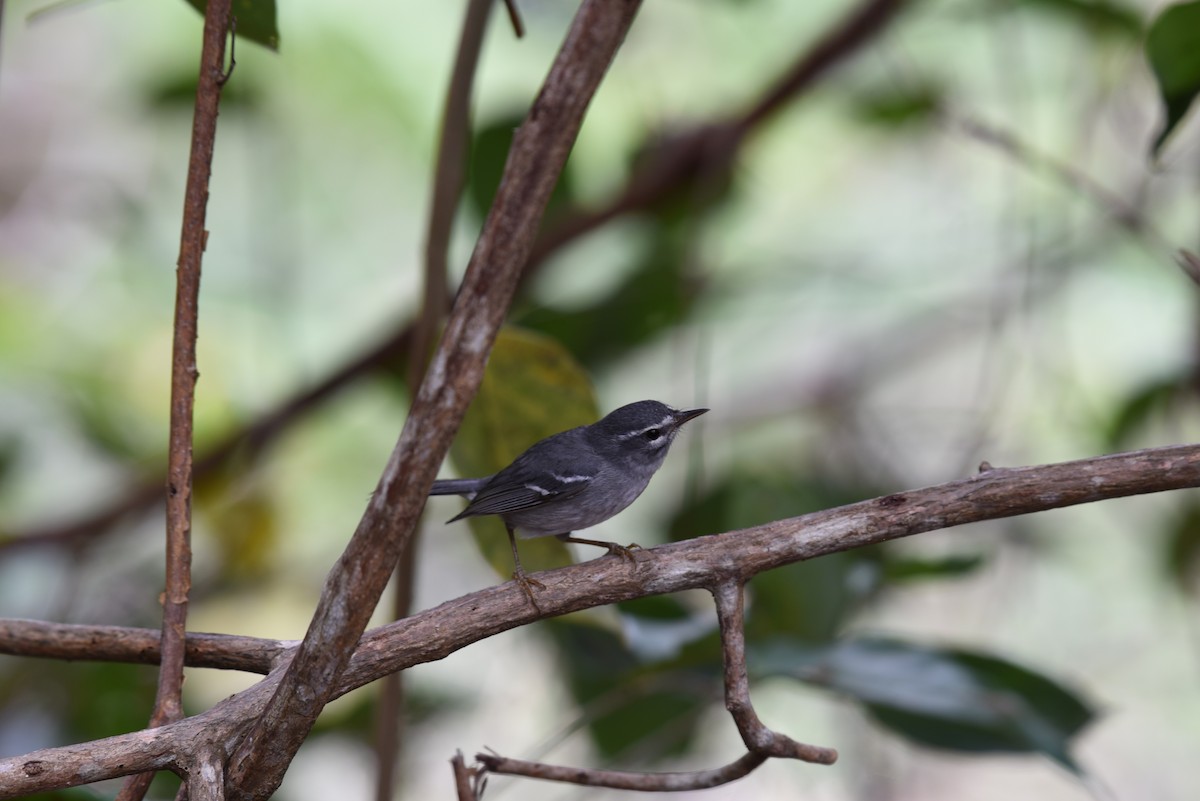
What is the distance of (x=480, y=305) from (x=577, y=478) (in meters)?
1.10

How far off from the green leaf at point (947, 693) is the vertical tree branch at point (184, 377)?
0.80 metres

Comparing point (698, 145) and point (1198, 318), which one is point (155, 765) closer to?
point (698, 145)

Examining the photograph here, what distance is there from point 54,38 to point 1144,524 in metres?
3.92

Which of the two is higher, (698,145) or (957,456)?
(698,145)

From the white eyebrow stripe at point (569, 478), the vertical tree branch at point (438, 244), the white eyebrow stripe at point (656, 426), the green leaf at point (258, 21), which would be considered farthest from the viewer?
the white eyebrow stripe at point (656, 426)

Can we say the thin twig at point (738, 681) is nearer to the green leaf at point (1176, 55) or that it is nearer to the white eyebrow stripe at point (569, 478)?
the white eyebrow stripe at point (569, 478)

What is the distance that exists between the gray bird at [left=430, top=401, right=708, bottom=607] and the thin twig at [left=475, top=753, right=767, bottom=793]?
1.44 feet

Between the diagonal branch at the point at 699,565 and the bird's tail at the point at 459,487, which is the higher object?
the bird's tail at the point at 459,487

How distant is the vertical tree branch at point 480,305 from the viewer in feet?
2.41

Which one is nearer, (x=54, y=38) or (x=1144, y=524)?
(x=1144, y=524)

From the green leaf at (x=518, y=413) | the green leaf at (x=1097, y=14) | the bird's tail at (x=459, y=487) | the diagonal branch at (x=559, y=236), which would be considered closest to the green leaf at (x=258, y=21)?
the green leaf at (x=518, y=413)

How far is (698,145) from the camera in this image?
288 centimetres

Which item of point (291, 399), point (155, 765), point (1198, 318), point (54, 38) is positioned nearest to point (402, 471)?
point (155, 765)

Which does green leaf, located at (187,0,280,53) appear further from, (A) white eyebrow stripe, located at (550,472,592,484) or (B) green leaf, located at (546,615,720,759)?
(B) green leaf, located at (546,615,720,759)
